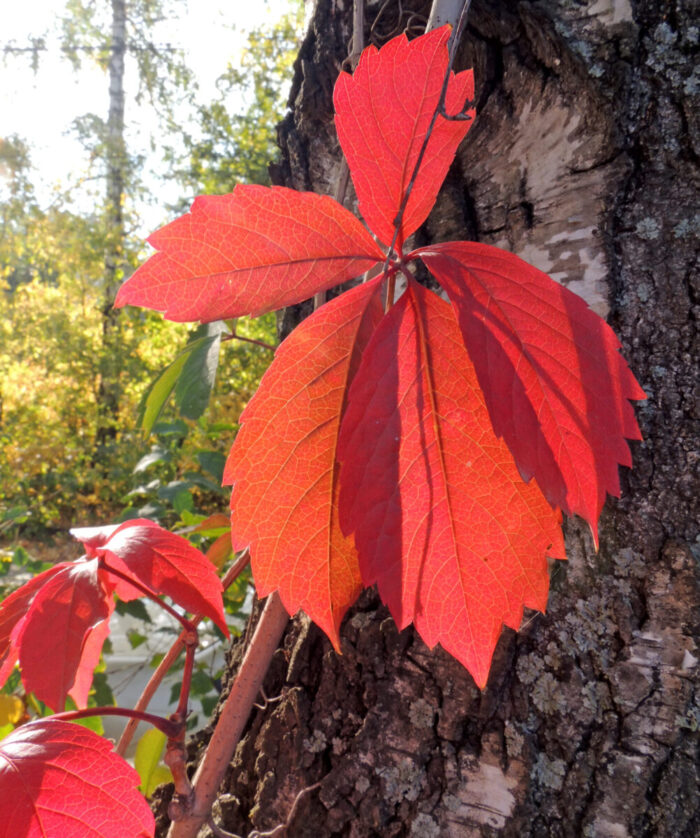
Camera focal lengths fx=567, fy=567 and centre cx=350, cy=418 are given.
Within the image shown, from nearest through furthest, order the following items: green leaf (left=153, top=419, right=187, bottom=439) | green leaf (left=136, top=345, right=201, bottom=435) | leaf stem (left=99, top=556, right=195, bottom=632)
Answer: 1. leaf stem (left=99, top=556, right=195, bottom=632)
2. green leaf (left=136, top=345, right=201, bottom=435)
3. green leaf (left=153, top=419, right=187, bottom=439)

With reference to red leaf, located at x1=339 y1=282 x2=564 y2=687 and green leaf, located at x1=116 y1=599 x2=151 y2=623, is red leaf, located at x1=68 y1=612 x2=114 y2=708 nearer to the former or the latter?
red leaf, located at x1=339 y1=282 x2=564 y2=687

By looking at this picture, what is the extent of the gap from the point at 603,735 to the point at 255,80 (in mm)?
5602

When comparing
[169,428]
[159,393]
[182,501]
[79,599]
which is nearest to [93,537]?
[79,599]

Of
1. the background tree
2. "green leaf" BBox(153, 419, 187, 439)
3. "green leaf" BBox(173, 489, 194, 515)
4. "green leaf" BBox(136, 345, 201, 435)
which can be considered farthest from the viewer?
the background tree

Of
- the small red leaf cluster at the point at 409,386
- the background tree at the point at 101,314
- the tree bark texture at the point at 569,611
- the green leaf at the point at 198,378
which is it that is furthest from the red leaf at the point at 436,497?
the background tree at the point at 101,314

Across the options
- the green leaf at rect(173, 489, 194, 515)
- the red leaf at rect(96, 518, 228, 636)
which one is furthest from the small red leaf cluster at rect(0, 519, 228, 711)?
the green leaf at rect(173, 489, 194, 515)

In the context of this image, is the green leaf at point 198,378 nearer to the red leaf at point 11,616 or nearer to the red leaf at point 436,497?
the red leaf at point 11,616

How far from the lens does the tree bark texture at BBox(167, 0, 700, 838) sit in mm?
514

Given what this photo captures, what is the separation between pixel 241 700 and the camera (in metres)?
0.58

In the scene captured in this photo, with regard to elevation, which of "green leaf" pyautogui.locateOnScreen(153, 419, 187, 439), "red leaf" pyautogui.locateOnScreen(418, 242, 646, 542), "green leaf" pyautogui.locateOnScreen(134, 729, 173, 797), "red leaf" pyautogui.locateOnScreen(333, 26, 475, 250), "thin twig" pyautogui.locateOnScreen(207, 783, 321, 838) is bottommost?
"green leaf" pyautogui.locateOnScreen(134, 729, 173, 797)

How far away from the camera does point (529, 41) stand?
2.08 ft

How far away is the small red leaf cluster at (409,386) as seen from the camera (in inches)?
16.3

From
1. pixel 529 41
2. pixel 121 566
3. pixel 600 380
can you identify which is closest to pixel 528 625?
pixel 600 380

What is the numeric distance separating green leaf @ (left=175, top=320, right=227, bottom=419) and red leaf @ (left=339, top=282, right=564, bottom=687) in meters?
0.41
